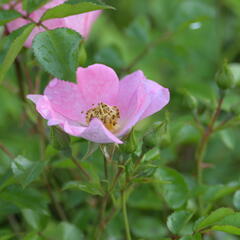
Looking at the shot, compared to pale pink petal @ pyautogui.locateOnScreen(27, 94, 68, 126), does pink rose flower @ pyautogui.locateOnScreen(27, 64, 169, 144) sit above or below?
below

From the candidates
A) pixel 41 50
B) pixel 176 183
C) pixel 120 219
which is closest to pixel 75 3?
pixel 41 50

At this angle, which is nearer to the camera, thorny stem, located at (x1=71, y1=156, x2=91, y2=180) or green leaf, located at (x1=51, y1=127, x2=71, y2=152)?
green leaf, located at (x1=51, y1=127, x2=71, y2=152)

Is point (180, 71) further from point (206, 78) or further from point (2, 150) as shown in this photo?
point (2, 150)

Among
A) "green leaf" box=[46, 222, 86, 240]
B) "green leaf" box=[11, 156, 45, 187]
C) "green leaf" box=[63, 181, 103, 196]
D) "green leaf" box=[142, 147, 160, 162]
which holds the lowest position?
"green leaf" box=[46, 222, 86, 240]

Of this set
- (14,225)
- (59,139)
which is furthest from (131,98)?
(14,225)

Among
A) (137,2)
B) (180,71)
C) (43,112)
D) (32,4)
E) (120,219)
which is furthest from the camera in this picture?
(137,2)

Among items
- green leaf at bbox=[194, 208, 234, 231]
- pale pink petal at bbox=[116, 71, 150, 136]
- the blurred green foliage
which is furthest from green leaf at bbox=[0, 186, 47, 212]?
green leaf at bbox=[194, 208, 234, 231]

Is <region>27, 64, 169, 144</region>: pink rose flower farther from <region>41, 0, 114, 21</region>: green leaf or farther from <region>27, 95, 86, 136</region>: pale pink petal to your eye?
<region>41, 0, 114, 21</region>: green leaf

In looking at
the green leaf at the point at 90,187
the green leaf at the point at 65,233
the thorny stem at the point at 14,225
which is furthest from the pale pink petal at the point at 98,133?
the thorny stem at the point at 14,225
